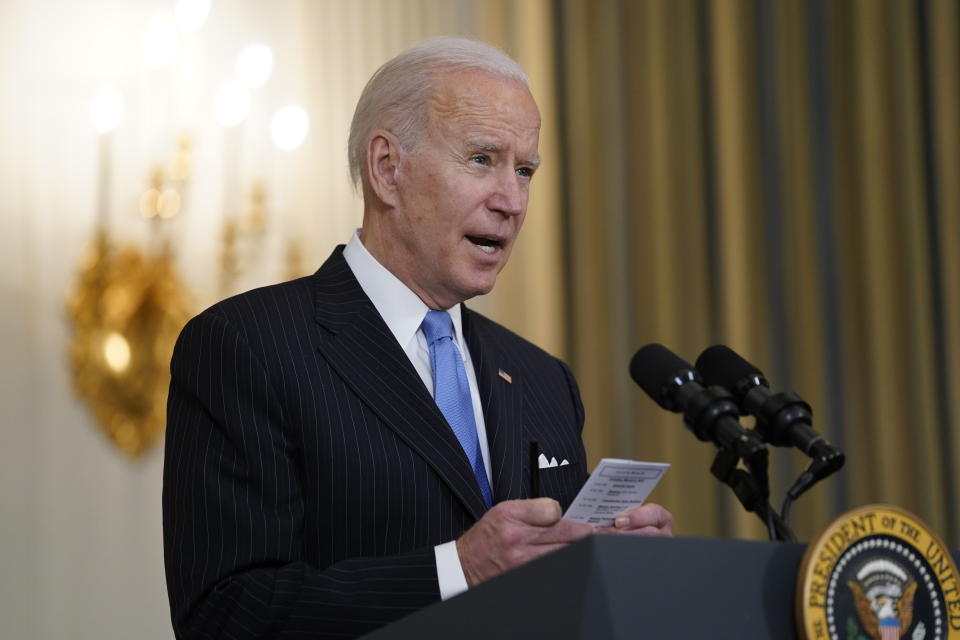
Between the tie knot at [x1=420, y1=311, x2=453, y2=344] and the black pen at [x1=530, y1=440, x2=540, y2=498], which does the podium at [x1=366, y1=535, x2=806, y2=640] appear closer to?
the black pen at [x1=530, y1=440, x2=540, y2=498]

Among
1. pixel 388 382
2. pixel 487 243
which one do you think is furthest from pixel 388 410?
pixel 487 243

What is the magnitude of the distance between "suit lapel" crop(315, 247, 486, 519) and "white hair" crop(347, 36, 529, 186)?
0.40 meters

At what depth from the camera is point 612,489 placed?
64.4 inches

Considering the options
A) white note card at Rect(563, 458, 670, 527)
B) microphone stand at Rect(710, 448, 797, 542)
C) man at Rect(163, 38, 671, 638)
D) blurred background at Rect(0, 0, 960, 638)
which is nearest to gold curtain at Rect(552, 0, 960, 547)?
blurred background at Rect(0, 0, 960, 638)

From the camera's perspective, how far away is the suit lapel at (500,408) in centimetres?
230

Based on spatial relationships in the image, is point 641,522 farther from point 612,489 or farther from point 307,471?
point 307,471

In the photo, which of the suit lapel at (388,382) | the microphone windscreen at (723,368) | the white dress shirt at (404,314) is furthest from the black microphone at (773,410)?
the white dress shirt at (404,314)

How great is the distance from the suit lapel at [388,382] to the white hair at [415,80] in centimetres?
40

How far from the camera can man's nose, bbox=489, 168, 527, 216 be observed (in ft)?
7.97

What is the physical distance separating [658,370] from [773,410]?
156 millimetres

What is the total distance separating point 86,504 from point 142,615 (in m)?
0.46

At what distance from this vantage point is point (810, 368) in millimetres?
4527

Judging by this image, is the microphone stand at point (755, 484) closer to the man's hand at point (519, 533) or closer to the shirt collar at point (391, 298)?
the man's hand at point (519, 533)

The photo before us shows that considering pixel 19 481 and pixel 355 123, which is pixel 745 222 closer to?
pixel 355 123
